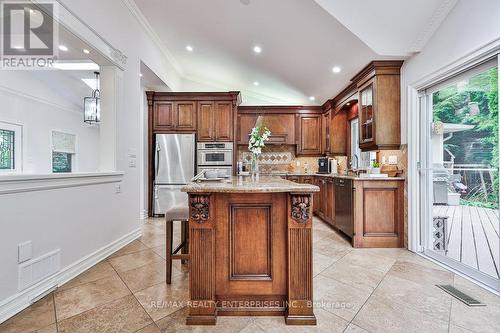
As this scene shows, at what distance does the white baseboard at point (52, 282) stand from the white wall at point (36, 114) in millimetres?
3404

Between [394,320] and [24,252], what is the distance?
2.76m

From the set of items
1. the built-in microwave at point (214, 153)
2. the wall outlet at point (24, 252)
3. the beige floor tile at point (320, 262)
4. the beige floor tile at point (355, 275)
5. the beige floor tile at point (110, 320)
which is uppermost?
the built-in microwave at point (214, 153)

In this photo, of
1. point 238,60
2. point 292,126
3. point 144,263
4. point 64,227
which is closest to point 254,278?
point 144,263

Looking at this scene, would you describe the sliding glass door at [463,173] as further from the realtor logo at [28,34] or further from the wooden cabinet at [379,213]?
the realtor logo at [28,34]

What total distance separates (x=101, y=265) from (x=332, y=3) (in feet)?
12.8

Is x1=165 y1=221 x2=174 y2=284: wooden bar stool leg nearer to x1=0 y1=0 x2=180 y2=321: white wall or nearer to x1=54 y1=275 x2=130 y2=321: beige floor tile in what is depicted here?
x1=54 y1=275 x2=130 y2=321: beige floor tile

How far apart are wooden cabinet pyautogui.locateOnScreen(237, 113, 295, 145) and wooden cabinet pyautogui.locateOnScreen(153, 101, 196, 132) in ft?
4.15

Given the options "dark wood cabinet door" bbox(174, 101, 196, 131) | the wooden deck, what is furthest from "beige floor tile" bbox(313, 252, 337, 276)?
→ "dark wood cabinet door" bbox(174, 101, 196, 131)

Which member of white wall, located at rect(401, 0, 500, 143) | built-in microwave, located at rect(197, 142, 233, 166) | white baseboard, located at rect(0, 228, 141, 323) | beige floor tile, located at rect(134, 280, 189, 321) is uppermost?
white wall, located at rect(401, 0, 500, 143)

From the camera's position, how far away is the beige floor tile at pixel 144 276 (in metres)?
2.03

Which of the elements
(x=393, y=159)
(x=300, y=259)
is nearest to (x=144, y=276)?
(x=300, y=259)

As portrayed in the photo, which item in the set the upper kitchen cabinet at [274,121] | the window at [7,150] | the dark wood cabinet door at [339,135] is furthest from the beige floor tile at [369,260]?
the window at [7,150]

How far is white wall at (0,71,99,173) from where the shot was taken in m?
4.04

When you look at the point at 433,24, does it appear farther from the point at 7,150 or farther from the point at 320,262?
the point at 7,150
